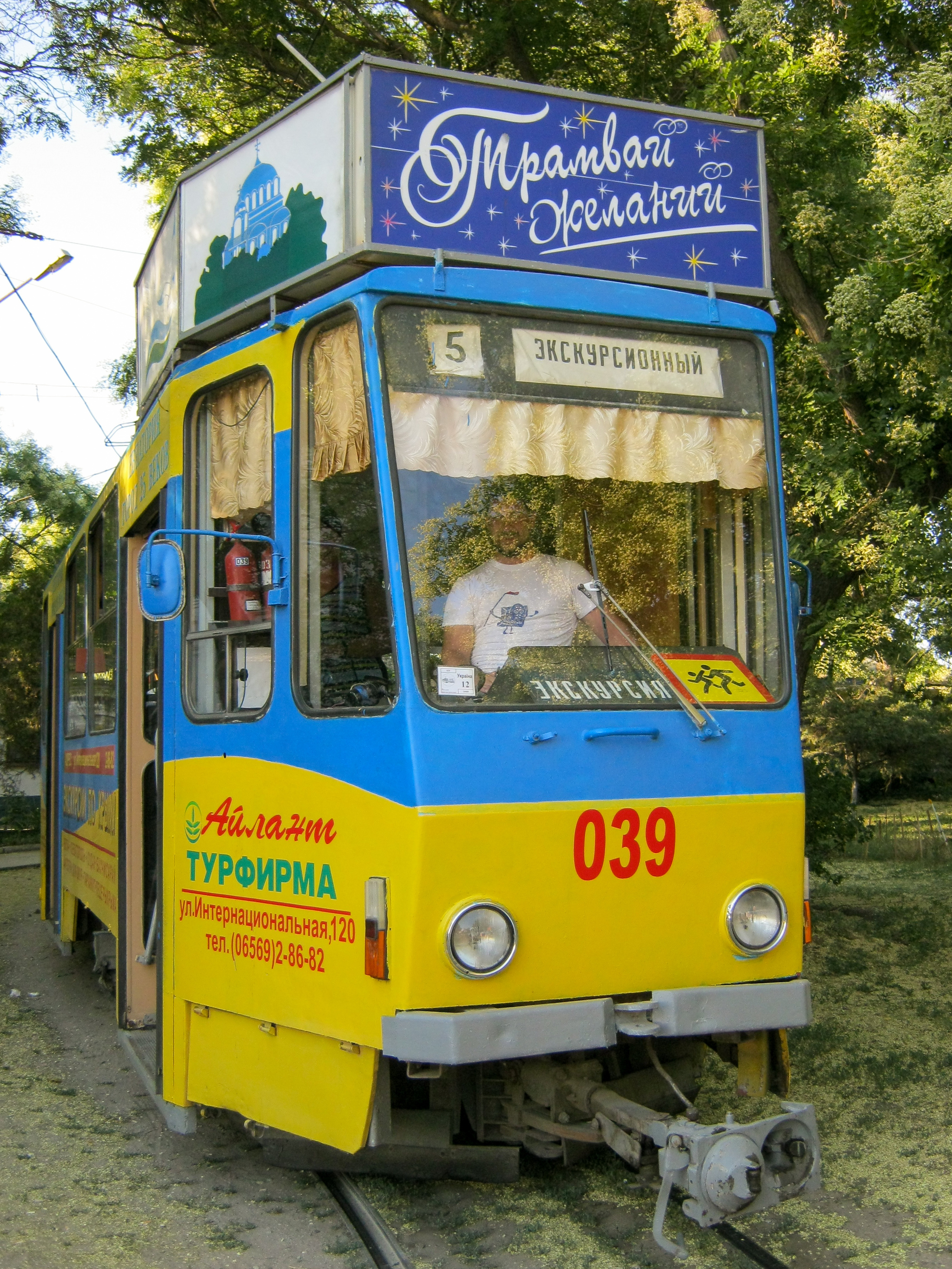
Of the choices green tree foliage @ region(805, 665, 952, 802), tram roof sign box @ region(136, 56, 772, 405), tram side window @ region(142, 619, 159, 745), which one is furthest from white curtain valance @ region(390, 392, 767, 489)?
green tree foliage @ region(805, 665, 952, 802)

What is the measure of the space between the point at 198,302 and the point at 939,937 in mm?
8213

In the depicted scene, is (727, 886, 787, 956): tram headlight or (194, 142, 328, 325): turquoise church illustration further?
(194, 142, 328, 325): turquoise church illustration

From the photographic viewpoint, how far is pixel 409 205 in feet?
14.1

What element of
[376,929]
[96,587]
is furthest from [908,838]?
[376,929]

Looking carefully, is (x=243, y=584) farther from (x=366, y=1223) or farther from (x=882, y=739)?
(x=882, y=739)

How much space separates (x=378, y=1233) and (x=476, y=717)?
5.96ft

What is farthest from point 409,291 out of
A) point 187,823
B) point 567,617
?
point 187,823

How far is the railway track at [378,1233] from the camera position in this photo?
406cm

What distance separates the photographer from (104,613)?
7.41 m

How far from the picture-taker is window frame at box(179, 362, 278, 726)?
4.47 m

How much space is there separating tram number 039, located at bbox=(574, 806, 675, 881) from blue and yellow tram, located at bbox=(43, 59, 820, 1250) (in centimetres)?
1

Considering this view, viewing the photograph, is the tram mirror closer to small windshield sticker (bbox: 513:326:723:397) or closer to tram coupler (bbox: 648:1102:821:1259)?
small windshield sticker (bbox: 513:326:723:397)

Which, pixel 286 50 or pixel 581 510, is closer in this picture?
pixel 581 510

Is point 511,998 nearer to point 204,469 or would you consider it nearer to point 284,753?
point 284,753
